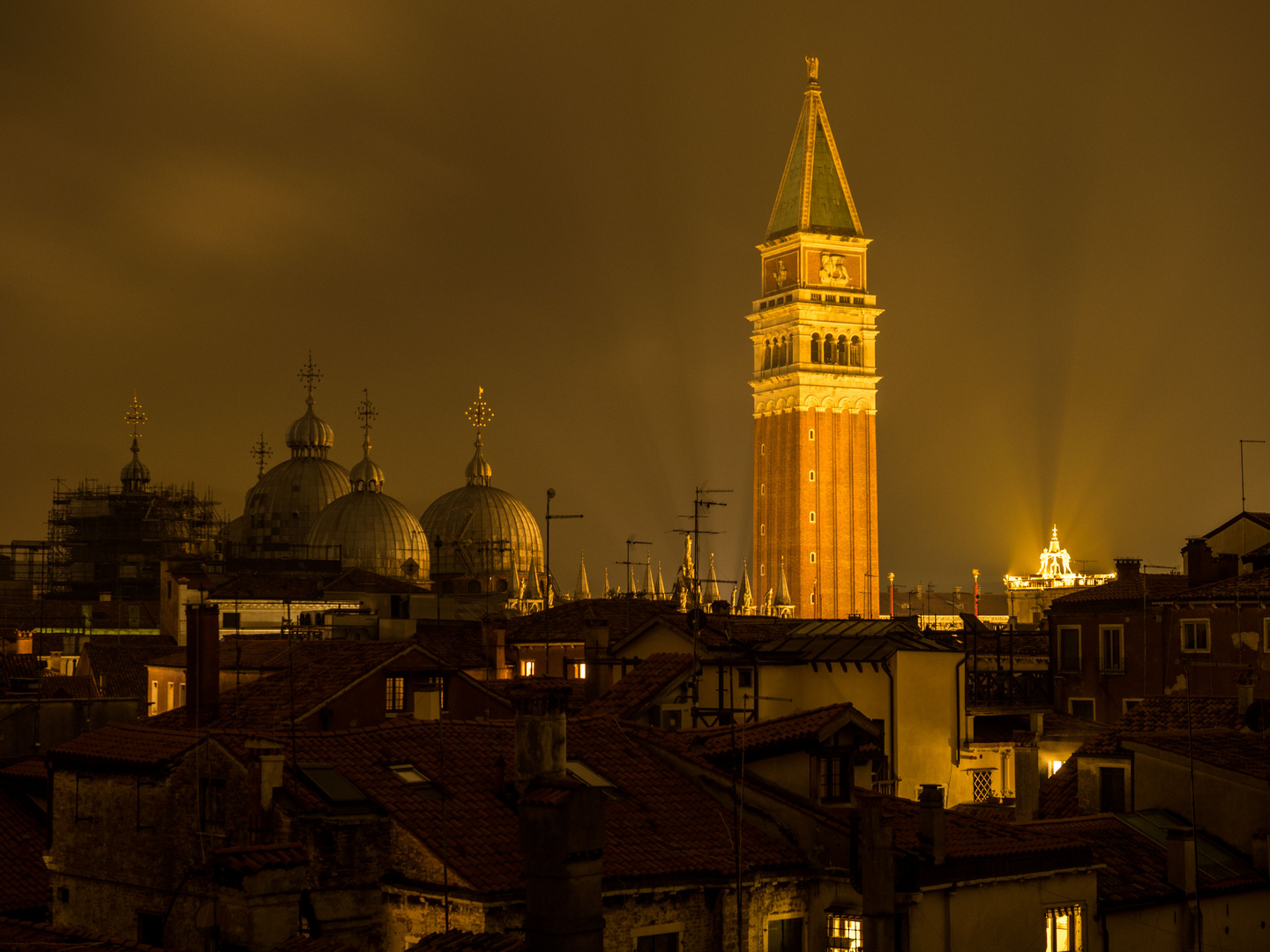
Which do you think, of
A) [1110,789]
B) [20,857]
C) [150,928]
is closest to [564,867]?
[150,928]

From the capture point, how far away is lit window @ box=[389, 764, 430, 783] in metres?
14.4

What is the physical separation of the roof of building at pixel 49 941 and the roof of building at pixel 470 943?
1657mm

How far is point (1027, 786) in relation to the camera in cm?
1983

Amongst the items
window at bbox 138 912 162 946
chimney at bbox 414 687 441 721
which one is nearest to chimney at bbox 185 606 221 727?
chimney at bbox 414 687 441 721

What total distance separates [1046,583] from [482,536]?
28100 mm

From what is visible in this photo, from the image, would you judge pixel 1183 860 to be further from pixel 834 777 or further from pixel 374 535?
pixel 374 535

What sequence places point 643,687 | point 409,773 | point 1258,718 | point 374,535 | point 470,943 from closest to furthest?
point 470,943
point 409,773
point 1258,718
point 643,687
point 374,535

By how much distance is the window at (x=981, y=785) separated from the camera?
27.0 meters

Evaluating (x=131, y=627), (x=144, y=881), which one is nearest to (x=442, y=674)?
(x=144, y=881)

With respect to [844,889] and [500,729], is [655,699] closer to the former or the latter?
[500,729]

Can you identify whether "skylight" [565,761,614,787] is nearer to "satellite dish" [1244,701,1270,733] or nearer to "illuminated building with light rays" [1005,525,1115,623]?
"satellite dish" [1244,701,1270,733]

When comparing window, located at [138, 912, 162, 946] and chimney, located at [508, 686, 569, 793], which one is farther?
window, located at [138, 912, 162, 946]

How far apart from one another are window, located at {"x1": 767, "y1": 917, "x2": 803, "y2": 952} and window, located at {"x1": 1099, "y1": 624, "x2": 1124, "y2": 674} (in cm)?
1978

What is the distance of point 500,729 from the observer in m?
16.2
